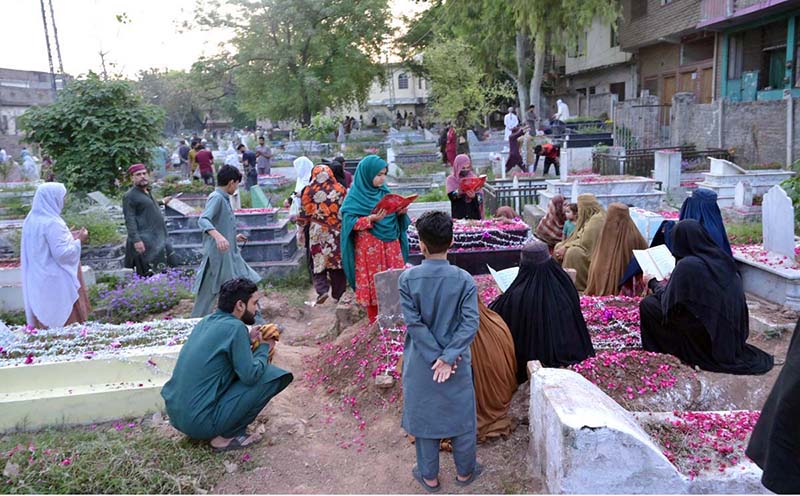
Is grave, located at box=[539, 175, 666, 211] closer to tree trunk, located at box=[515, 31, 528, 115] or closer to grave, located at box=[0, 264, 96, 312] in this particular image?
grave, located at box=[0, 264, 96, 312]

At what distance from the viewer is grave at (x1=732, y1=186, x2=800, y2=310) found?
513 cm

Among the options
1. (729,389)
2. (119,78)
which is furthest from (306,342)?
(119,78)

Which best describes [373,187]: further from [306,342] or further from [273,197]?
[273,197]

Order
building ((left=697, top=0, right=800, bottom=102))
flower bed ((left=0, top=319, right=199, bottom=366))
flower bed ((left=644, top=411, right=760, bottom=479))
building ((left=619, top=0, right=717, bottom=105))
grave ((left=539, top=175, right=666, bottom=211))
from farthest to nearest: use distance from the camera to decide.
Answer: building ((left=619, top=0, right=717, bottom=105)) < building ((left=697, top=0, right=800, bottom=102)) < grave ((left=539, top=175, right=666, bottom=211)) < flower bed ((left=0, top=319, right=199, bottom=366)) < flower bed ((left=644, top=411, right=760, bottom=479))

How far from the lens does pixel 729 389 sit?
399 cm

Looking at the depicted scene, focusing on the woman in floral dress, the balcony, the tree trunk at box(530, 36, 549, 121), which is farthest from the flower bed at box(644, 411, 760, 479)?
the tree trunk at box(530, 36, 549, 121)

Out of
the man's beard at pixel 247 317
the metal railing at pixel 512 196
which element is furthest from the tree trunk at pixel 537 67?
the man's beard at pixel 247 317

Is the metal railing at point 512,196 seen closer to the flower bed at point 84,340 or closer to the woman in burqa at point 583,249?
the woman in burqa at point 583,249

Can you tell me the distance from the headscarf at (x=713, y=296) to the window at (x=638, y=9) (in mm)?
21980

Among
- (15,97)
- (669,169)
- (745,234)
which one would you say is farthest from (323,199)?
(15,97)

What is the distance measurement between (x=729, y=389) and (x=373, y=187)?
311 centimetres

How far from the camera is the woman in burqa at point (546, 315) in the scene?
384 centimetres

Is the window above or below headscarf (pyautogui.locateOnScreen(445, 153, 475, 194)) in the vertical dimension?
above

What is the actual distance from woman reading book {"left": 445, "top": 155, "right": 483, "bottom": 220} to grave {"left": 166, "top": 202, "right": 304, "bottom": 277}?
2.23 meters
